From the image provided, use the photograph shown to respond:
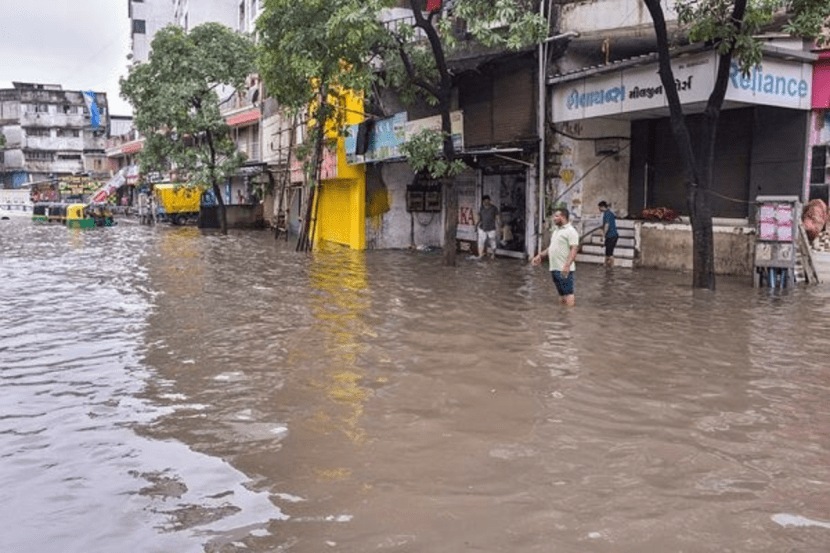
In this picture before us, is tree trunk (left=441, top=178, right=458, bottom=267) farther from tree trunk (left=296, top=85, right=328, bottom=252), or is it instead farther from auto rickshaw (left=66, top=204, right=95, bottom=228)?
auto rickshaw (left=66, top=204, right=95, bottom=228)

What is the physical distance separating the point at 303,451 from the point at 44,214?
4744cm

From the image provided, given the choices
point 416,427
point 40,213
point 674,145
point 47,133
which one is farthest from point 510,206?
point 47,133

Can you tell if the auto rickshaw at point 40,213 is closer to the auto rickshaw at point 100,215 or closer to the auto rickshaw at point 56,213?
the auto rickshaw at point 56,213

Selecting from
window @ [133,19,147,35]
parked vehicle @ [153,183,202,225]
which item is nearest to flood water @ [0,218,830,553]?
parked vehicle @ [153,183,202,225]

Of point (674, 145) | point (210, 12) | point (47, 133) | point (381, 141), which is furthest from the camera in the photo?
point (47, 133)

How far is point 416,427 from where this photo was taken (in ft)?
19.5

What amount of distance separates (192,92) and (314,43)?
17.1m

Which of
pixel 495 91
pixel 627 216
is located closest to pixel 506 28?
pixel 495 91

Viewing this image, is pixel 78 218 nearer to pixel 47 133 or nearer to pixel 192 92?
pixel 192 92

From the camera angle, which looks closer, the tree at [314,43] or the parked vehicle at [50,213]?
the tree at [314,43]

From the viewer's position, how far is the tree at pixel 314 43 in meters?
15.0

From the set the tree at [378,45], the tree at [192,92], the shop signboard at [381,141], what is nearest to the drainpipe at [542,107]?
the tree at [378,45]

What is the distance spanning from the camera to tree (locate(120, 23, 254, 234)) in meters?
32.4

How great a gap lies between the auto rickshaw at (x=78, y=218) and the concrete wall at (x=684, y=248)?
3264 centimetres
